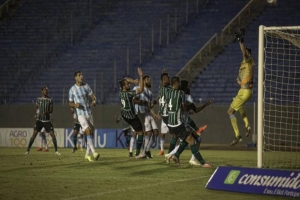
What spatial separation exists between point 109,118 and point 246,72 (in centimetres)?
1684

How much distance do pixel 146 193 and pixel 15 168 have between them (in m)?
6.11

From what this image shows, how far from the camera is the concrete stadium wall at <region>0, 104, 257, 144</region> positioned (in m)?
32.4

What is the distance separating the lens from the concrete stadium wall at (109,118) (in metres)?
32.4

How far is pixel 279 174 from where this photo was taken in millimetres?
11289

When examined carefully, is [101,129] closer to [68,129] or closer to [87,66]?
[68,129]

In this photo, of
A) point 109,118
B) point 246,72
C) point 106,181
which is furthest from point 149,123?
point 109,118

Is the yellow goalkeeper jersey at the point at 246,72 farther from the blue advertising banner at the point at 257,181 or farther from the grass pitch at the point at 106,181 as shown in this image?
the blue advertising banner at the point at 257,181

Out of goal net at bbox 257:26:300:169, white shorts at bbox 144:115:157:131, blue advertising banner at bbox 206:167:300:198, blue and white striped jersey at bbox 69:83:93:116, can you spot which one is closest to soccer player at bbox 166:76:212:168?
goal net at bbox 257:26:300:169

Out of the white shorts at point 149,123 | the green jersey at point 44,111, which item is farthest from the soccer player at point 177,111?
the green jersey at point 44,111

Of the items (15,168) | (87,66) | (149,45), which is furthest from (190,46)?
(15,168)

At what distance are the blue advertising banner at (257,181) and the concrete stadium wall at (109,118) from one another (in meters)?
19.3

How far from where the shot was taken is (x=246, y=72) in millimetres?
17969

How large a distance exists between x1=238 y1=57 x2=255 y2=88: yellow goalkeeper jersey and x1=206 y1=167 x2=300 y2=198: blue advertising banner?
6.13 metres

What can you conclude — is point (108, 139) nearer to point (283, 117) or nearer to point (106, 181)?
point (283, 117)
